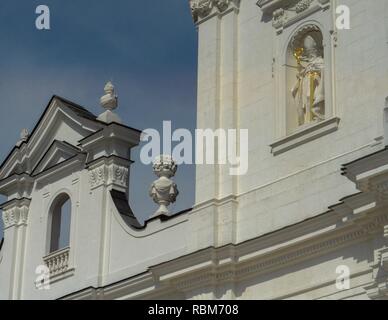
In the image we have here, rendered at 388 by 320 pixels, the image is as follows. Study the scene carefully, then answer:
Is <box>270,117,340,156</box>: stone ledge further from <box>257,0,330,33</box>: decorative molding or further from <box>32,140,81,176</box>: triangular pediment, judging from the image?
<box>32,140,81,176</box>: triangular pediment

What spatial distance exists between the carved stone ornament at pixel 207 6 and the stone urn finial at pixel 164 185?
8.00 feet

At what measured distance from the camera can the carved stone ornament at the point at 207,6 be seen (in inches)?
941

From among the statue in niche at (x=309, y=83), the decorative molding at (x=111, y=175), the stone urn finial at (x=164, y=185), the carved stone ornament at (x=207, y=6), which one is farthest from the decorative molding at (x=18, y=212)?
the statue in niche at (x=309, y=83)

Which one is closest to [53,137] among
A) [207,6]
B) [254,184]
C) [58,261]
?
[58,261]

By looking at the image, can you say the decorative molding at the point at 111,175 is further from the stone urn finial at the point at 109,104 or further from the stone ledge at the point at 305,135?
the stone ledge at the point at 305,135

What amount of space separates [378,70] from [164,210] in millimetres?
5122

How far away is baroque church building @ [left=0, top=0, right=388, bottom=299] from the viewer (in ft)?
67.4

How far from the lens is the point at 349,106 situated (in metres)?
21.2

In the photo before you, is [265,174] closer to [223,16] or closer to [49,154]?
[223,16]

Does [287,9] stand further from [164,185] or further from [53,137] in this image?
[53,137]

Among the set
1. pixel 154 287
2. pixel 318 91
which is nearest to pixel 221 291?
pixel 154 287

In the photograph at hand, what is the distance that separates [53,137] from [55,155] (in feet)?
1.35

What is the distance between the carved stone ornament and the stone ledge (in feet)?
9.59
